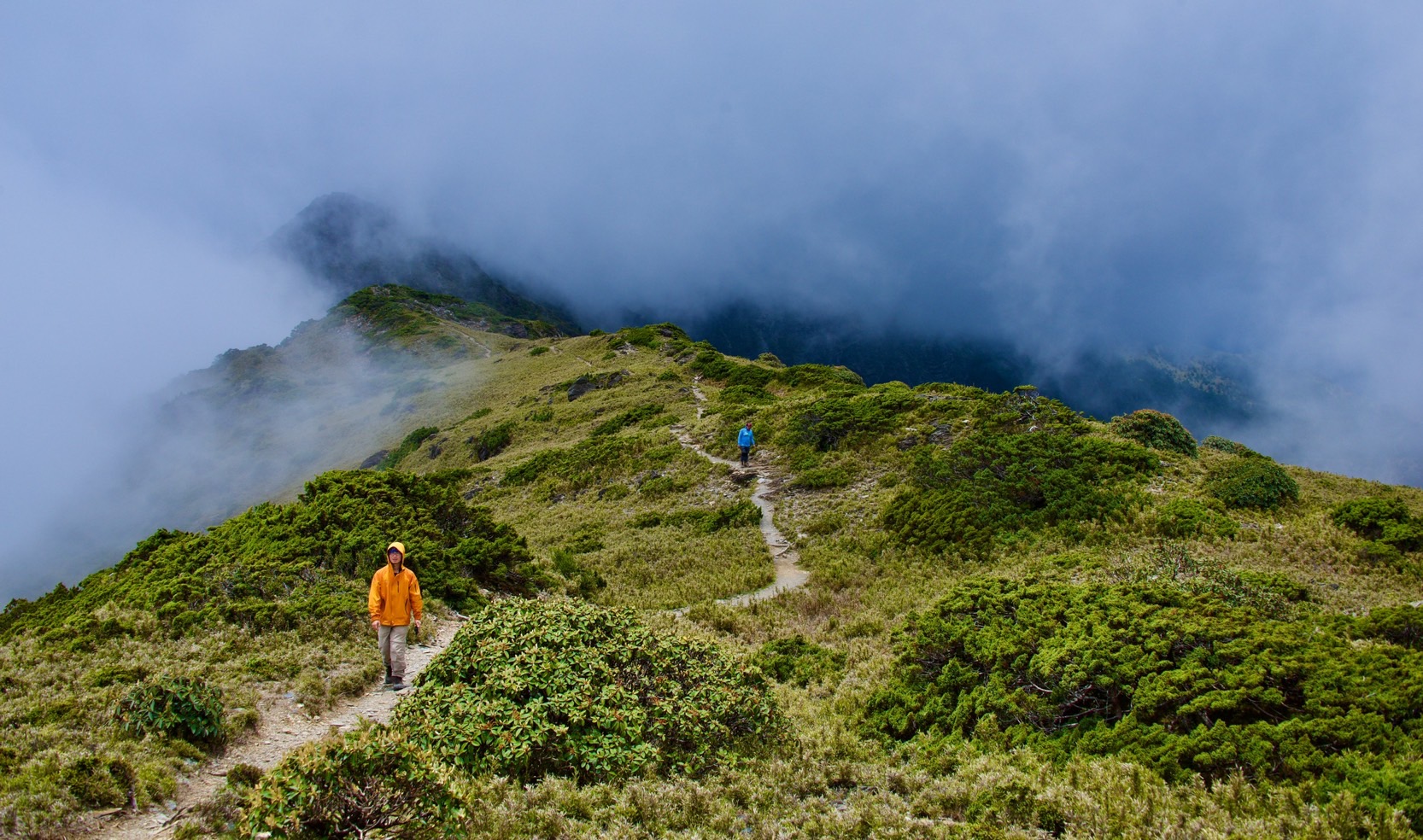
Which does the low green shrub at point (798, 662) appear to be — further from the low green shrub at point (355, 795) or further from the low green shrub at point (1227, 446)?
the low green shrub at point (1227, 446)

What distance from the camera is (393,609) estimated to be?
8367 mm

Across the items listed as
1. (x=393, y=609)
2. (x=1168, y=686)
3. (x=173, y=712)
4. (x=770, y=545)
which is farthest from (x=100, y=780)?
(x=770, y=545)

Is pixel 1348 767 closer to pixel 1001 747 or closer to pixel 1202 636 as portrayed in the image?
pixel 1202 636

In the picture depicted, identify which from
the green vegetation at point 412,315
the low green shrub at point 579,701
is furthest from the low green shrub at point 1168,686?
the green vegetation at point 412,315

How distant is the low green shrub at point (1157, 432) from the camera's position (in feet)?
59.3

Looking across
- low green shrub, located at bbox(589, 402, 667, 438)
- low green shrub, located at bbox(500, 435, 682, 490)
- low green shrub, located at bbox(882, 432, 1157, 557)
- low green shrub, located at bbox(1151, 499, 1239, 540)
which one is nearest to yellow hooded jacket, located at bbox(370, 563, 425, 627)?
low green shrub, located at bbox(882, 432, 1157, 557)

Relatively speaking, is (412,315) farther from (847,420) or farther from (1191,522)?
(1191,522)

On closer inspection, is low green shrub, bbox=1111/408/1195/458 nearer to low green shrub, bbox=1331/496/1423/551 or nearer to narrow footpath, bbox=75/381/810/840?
low green shrub, bbox=1331/496/1423/551

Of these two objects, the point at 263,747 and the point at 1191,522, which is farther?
the point at 1191,522

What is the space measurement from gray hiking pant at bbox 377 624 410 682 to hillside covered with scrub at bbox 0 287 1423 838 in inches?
17.6

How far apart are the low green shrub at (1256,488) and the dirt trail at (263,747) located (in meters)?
16.1

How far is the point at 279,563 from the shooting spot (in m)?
10.9

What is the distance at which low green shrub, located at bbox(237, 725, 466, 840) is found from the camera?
14.4ft

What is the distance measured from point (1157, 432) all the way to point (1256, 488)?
5067 millimetres
